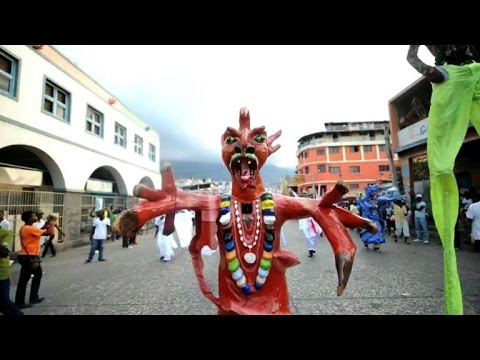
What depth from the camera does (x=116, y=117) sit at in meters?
12.4

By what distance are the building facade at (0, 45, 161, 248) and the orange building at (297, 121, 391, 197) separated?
865 inches

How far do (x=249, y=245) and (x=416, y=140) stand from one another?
11434 millimetres

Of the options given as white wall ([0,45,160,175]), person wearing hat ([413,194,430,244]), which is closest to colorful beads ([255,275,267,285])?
person wearing hat ([413,194,430,244])

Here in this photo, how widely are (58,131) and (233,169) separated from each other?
29.1ft

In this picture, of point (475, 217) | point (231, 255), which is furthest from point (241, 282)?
point (475, 217)

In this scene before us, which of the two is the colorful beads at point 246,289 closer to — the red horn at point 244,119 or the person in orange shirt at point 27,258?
the red horn at point 244,119

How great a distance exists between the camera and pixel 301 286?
13.6 ft

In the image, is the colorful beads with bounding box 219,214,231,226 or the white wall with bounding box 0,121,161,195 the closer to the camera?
the colorful beads with bounding box 219,214,231,226

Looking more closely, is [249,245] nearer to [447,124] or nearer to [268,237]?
[268,237]

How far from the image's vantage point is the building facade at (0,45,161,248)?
6997mm

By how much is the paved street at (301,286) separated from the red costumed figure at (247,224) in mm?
1763

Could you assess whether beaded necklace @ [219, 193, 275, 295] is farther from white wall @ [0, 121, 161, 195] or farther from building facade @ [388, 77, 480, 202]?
building facade @ [388, 77, 480, 202]
